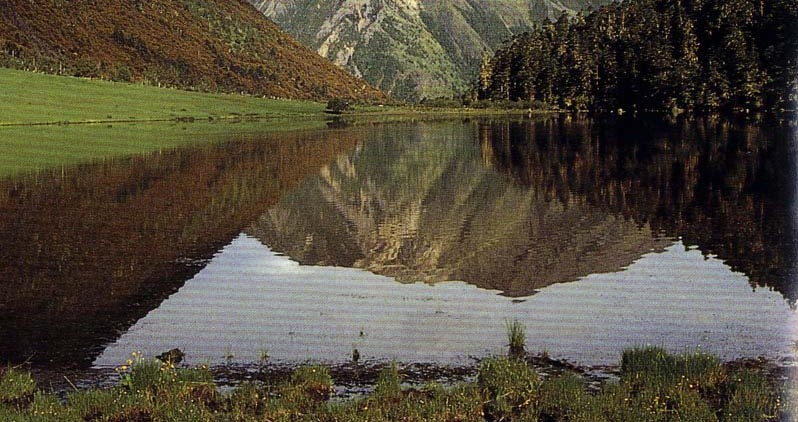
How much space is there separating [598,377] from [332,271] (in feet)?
52.2

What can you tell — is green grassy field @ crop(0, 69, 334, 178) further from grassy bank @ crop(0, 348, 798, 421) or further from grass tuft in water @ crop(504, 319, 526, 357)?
grass tuft in water @ crop(504, 319, 526, 357)

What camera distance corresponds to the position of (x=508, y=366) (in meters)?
18.0

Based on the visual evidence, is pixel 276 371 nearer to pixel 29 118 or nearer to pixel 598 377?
pixel 598 377

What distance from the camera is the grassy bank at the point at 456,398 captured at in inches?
614

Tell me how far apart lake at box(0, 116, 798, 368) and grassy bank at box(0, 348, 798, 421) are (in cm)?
259

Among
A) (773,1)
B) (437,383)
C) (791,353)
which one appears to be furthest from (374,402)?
(773,1)

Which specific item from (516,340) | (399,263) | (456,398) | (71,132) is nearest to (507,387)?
(456,398)

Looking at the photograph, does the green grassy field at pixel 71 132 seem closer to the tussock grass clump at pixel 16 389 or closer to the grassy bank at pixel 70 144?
the grassy bank at pixel 70 144

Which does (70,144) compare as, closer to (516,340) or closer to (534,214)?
(534,214)

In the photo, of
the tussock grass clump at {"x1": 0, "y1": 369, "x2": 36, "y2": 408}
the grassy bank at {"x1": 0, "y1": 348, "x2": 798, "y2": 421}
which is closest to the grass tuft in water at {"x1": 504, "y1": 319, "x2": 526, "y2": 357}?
the grassy bank at {"x1": 0, "y1": 348, "x2": 798, "y2": 421}

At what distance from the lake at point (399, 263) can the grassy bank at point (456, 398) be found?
A: 2.59 meters

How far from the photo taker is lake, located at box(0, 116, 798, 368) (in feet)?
74.8

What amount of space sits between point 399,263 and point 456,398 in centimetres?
1760

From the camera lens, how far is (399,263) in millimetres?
34031
